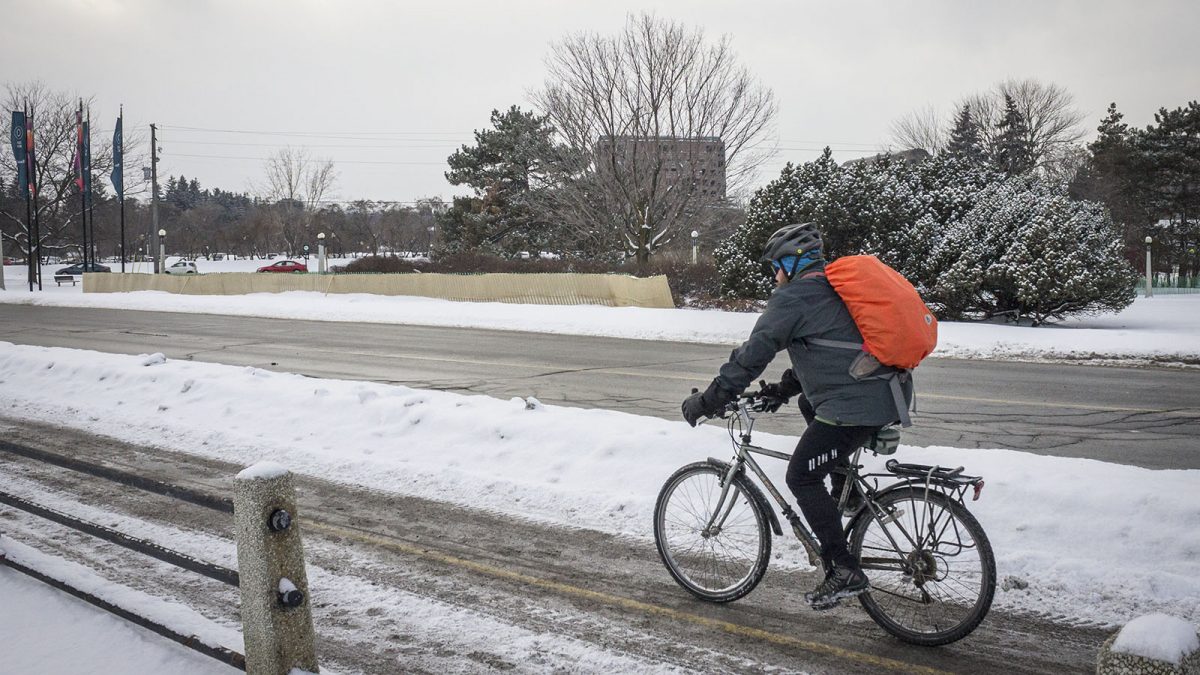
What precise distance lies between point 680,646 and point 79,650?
2907 millimetres

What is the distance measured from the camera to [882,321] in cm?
413

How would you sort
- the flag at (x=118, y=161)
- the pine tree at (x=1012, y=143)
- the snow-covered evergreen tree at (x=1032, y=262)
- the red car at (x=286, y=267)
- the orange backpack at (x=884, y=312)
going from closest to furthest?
the orange backpack at (x=884, y=312) → the snow-covered evergreen tree at (x=1032, y=262) → the flag at (x=118, y=161) → the pine tree at (x=1012, y=143) → the red car at (x=286, y=267)

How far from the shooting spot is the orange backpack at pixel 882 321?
4.12 meters

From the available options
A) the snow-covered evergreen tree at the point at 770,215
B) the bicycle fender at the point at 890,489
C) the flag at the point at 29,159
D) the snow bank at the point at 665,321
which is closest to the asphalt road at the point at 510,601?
the bicycle fender at the point at 890,489

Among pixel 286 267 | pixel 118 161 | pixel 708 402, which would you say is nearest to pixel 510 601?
pixel 708 402

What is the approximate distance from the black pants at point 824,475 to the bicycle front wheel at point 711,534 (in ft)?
1.32

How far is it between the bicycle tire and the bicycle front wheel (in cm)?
59

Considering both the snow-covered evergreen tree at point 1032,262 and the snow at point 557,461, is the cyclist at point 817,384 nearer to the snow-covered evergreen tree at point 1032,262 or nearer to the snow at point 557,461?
the snow at point 557,461

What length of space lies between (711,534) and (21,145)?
51.5 metres

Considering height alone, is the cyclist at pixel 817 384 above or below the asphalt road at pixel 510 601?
above

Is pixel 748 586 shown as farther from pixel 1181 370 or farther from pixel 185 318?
pixel 185 318

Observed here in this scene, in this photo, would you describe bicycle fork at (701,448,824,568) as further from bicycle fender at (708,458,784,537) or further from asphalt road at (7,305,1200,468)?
asphalt road at (7,305,1200,468)

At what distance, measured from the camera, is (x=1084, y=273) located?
21.4m

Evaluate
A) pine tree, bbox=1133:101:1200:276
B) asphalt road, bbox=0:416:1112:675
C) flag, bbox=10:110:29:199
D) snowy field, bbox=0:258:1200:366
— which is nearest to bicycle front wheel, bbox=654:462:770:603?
asphalt road, bbox=0:416:1112:675
